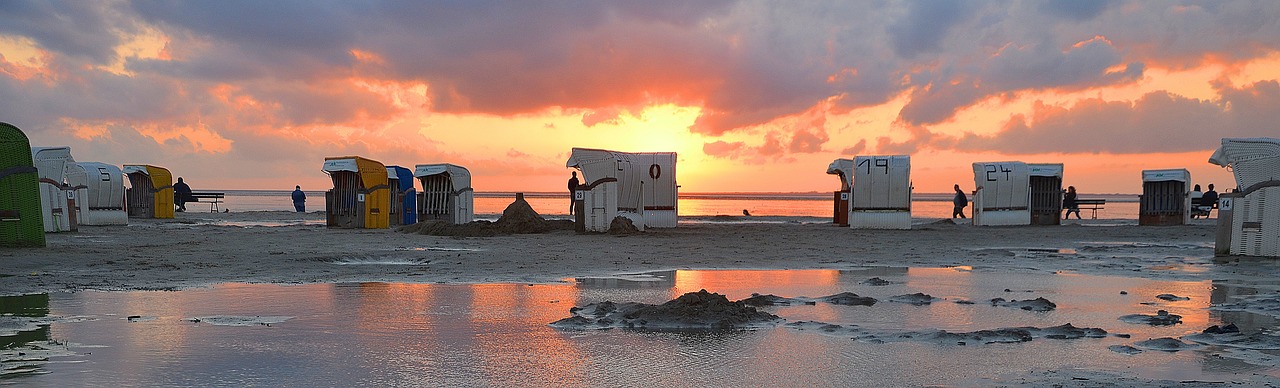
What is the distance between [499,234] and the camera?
25672 millimetres

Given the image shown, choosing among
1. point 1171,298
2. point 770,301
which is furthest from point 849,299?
point 1171,298

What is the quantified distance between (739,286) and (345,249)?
10043mm

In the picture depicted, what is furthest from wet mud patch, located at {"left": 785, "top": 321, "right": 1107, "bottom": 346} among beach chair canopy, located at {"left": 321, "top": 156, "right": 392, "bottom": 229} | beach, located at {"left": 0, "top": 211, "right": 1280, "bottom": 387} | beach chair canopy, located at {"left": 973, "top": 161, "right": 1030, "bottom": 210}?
beach chair canopy, located at {"left": 973, "top": 161, "right": 1030, "bottom": 210}

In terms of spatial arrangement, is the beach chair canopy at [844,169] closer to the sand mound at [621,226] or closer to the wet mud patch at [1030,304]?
the sand mound at [621,226]

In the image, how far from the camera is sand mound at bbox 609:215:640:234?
87.0 feet

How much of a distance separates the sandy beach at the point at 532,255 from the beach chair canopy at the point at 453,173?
5.19 meters

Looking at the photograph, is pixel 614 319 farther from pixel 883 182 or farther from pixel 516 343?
pixel 883 182

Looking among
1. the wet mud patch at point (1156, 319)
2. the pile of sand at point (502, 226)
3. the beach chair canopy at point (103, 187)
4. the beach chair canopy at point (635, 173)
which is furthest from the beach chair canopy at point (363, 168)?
the wet mud patch at point (1156, 319)

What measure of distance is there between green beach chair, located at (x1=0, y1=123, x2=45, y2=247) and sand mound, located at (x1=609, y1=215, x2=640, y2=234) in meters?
13.7

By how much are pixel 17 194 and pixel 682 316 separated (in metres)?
14.8

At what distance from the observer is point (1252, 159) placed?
1762 centimetres

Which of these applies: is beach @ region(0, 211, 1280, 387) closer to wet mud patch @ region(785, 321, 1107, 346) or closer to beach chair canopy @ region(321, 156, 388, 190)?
wet mud patch @ region(785, 321, 1107, 346)

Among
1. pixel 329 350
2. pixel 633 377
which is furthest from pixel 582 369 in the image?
pixel 329 350

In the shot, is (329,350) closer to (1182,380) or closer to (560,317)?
(560,317)
